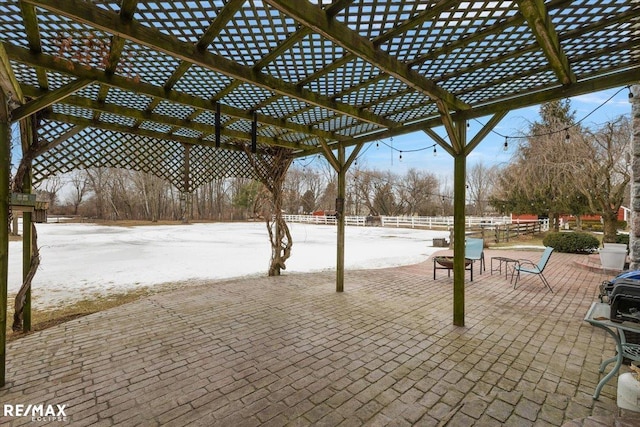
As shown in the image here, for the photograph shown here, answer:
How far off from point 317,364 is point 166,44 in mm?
2592

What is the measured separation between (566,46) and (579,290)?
4.38 metres

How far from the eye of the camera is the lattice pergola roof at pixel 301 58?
69.0 inches

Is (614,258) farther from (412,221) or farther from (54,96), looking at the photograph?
(412,221)

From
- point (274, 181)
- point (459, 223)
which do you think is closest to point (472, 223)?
point (274, 181)

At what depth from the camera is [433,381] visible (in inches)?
87.4

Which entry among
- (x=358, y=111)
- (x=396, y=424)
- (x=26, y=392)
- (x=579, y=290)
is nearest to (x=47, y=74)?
(x=26, y=392)

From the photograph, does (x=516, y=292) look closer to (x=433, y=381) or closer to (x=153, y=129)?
(x=433, y=381)

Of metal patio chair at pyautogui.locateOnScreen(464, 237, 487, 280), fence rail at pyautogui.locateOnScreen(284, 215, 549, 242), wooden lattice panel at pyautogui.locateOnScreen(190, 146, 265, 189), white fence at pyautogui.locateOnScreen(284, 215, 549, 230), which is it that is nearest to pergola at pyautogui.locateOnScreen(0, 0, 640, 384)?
wooden lattice panel at pyautogui.locateOnScreen(190, 146, 265, 189)

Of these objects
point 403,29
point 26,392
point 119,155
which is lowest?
point 26,392

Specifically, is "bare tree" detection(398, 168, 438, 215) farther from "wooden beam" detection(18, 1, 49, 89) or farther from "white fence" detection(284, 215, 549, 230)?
"wooden beam" detection(18, 1, 49, 89)

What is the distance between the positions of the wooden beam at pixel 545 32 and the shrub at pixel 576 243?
8.99 meters

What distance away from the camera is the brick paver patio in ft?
6.17

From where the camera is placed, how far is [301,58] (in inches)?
92.1

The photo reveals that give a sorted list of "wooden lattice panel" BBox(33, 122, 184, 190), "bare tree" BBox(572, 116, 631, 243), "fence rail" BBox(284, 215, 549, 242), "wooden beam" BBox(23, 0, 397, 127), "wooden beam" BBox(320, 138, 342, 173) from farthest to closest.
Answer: "fence rail" BBox(284, 215, 549, 242) < "bare tree" BBox(572, 116, 631, 243) < "wooden beam" BBox(320, 138, 342, 173) < "wooden lattice panel" BBox(33, 122, 184, 190) < "wooden beam" BBox(23, 0, 397, 127)
